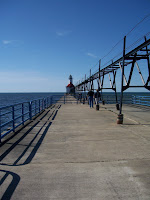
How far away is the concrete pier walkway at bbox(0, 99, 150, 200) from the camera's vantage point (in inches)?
122

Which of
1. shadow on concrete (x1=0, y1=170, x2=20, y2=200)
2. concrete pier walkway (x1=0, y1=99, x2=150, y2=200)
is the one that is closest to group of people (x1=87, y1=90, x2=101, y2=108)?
concrete pier walkway (x1=0, y1=99, x2=150, y2=200)

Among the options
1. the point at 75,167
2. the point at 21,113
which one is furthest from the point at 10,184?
the point at 21,113

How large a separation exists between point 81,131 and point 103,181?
4376 millimetres

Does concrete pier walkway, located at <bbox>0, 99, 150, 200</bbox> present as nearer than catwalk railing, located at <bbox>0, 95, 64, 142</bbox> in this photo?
Yes

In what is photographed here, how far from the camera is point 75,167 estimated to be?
4156mm

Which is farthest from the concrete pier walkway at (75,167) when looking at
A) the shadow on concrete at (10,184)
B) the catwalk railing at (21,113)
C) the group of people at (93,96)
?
the group of people at (93,96)

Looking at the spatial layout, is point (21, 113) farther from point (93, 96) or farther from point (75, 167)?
point (75, 167)

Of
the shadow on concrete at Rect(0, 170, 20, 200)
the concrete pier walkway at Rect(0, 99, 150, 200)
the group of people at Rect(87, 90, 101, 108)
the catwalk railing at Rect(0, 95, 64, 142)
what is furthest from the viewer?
the group of people at Rect(87, 90, 101, 108)

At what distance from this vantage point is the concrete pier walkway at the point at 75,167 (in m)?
3.10

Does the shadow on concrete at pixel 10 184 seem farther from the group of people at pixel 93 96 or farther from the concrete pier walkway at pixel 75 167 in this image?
the group of people at pixel 93 96

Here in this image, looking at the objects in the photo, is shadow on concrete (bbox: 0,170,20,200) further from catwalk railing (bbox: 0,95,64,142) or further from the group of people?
the group of people

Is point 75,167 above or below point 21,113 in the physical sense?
below

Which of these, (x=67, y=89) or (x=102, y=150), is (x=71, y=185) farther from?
(x=67, y=89)

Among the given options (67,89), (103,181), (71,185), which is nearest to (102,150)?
(103,181)
